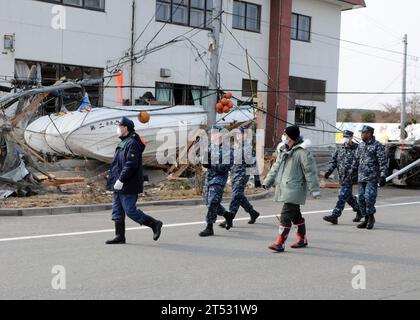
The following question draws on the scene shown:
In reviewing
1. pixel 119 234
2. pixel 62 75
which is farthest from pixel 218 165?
pixel 62 75

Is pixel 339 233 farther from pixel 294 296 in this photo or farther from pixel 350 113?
pixel 350 113

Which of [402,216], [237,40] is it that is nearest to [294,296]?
[402,216]

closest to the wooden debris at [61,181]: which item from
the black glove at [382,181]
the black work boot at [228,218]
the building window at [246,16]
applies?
the black work boot at [228,218]

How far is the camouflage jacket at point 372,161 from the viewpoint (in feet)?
34.2

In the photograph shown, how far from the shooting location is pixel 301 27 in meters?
29.1

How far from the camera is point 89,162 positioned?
770 inches

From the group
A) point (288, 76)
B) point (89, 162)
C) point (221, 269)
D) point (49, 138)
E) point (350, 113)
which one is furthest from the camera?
point (350, 113)

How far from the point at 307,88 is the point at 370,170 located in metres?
19.4

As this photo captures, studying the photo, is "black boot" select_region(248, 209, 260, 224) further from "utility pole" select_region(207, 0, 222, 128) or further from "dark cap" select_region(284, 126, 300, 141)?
"utility pole" select_region(207, 0, 222, 128)

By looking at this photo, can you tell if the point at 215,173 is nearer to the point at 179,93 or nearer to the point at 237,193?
the point at 237,193

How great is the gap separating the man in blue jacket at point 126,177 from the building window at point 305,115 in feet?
70.7

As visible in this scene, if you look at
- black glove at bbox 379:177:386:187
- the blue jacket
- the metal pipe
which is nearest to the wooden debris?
the blue jacket

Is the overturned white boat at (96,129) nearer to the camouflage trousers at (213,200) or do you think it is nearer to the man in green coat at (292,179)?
the camouflage trousers at (213,200)

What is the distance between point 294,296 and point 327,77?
25572 mm
